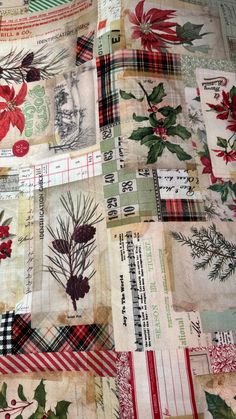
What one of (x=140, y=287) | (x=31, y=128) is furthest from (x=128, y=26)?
(x=140, y=287)

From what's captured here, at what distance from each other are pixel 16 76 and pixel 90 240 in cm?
43

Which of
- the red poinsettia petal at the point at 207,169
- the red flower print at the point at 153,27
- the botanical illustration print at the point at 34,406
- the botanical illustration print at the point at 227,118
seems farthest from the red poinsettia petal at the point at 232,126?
the botanical illustration print at the point at 34,406

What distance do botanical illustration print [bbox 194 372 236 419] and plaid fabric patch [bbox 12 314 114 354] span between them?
152 mm

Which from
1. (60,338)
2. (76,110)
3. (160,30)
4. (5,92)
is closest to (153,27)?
(160,30)

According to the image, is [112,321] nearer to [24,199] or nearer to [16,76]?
[24,199]

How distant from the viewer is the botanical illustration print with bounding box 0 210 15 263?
792mm

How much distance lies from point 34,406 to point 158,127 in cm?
52

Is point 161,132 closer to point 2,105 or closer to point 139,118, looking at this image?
point 139,118

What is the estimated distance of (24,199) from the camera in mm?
823

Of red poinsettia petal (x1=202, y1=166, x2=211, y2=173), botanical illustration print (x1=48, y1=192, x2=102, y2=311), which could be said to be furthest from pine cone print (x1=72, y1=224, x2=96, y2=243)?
red poinsettia petal (x1=202, y1=166, x2=211, y2=173)

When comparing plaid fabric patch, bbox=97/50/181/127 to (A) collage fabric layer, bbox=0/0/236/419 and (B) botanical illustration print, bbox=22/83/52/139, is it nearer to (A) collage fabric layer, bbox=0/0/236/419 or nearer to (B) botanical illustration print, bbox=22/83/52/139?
(A) collage fabric layer, bbox=0/0/236/419

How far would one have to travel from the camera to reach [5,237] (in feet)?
2.64

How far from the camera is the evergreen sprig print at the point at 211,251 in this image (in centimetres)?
71

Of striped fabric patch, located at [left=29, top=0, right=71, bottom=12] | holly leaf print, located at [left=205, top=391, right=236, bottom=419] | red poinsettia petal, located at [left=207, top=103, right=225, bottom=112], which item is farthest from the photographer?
striped fabric patch, located at [left=29, top=0, right=71, bottom=12]
